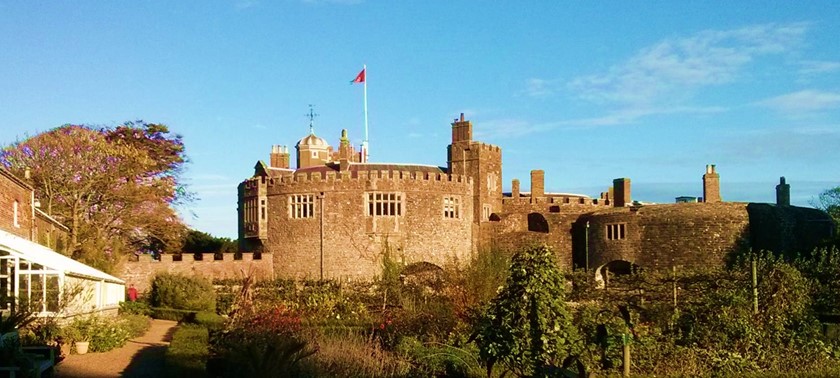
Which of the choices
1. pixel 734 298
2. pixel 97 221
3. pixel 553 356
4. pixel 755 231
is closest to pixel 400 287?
pixel 734 298

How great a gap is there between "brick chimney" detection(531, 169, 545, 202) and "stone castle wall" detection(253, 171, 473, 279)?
7.48 m

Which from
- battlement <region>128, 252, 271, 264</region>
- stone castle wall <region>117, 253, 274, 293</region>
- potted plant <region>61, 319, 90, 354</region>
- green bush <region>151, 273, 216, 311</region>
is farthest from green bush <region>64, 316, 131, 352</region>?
battlement <region>128, 252, 271, 264</region>

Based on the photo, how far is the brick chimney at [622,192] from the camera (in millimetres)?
45906

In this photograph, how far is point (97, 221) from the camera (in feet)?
119

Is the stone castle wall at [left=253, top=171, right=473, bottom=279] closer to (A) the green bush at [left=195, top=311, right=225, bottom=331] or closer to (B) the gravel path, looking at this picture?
(A) the green bush at [left=195, top=311, right=225, bottom=331]

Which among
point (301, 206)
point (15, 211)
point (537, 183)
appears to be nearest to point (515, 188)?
point (537, 183)

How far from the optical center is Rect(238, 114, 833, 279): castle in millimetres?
38062

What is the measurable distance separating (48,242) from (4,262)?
26.5 ft

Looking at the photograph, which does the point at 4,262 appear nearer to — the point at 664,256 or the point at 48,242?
the point at 48,242

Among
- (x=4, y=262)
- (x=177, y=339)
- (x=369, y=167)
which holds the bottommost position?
(x=177, y=339)

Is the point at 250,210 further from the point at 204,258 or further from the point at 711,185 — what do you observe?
the point at 711,185

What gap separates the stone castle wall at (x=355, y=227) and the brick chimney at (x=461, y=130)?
381 centimetres

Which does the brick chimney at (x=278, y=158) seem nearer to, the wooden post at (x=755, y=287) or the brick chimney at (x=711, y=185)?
the brick chimney at (x=711, y=185)

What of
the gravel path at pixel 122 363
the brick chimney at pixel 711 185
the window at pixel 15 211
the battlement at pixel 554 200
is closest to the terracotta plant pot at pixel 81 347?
the gravel path at pixel 122 363
